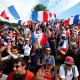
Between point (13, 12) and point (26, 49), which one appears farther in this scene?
point (13, 12)

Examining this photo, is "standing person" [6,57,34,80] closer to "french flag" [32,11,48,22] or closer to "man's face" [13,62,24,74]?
"man's face" [13,62,24,74]

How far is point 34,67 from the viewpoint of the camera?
2.69 m

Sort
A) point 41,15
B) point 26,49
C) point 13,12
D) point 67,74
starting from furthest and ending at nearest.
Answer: point 41,15, point 13,12, point 26,49, point 67,74

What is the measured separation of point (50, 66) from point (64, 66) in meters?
0.50

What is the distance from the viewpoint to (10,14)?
4.46 metres

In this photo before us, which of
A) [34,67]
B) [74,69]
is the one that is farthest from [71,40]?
[34,67]

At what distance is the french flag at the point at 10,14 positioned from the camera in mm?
4323

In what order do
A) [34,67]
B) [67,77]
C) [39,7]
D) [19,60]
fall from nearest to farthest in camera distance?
[19,60] < [67,77] < [34,67] < [39,7]

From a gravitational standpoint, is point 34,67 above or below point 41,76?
below

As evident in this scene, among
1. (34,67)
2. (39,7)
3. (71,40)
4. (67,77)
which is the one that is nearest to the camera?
(67,77)

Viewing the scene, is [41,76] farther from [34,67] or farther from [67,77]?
[34,67]

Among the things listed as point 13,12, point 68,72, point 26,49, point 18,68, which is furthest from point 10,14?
point 68,72

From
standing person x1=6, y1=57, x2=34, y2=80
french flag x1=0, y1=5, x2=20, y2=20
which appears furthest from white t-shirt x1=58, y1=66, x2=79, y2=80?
french flag x1=0, y1=5, x2=20, y2=20

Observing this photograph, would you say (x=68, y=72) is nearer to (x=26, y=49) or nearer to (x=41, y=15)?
(x=26, y=49)
